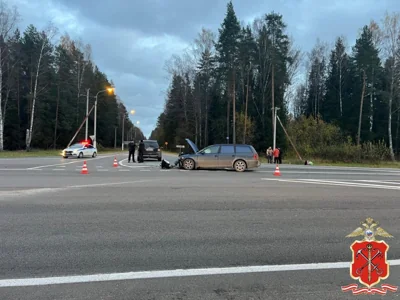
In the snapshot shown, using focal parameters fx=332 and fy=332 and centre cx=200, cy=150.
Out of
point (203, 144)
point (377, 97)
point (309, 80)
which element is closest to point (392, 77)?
point (377, 97)

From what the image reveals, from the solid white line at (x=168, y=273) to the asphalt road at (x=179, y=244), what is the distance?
0.04 ft

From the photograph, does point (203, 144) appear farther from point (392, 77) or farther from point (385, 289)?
point (385, 289)

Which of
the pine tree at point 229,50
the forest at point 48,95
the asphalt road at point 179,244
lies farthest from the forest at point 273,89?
the asphalt road at point 179,244

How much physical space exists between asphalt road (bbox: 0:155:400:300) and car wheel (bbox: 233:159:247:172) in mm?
9490

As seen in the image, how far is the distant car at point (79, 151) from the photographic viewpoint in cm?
3059

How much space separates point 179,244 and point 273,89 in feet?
157

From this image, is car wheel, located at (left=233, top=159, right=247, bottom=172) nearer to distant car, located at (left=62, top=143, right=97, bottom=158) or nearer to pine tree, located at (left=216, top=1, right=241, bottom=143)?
distant car, located at (left=62, top=143, right=97, bottom=158)

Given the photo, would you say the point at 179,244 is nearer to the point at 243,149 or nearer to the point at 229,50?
the point at 243,149

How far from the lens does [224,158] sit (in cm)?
1941

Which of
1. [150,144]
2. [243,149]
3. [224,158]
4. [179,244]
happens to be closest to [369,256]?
[179,244]

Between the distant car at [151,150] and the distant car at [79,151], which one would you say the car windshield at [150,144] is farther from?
the distant car at [79,151]

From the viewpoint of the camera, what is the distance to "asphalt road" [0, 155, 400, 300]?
12.2 ft

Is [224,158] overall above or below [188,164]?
above

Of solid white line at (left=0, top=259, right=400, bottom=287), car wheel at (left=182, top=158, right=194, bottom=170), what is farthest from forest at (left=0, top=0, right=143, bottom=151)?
solid white line at (left=0, top=259, right=400, bottom=287)
